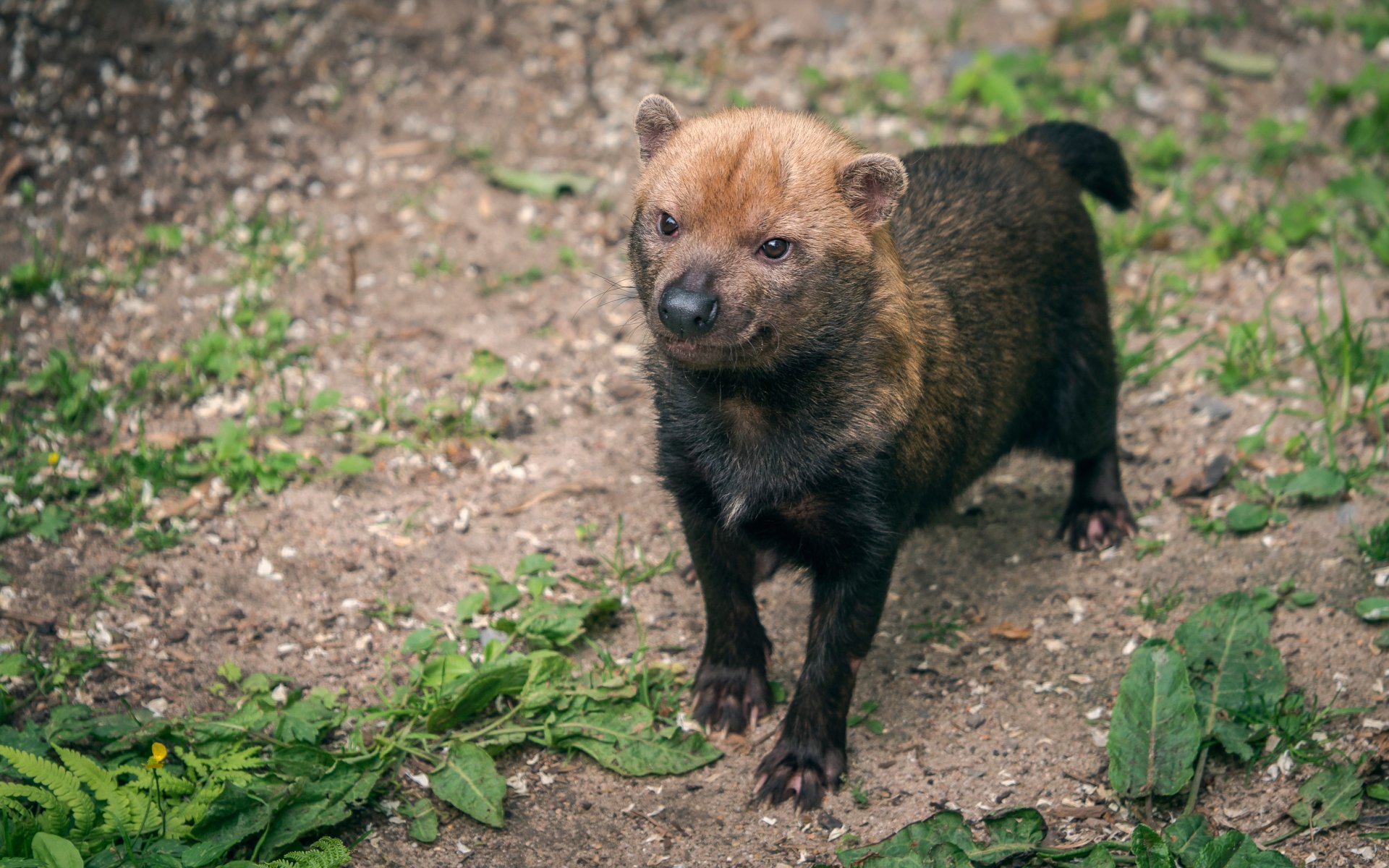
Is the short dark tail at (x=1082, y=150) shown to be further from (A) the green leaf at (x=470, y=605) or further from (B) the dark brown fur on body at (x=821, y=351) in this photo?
(A) the green leaf at (x=470, y=605)

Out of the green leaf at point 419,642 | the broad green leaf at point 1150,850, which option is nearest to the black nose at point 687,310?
the green leaf at point 419,642

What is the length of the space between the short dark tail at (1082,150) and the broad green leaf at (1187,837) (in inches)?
106

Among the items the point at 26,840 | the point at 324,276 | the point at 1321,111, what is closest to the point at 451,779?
the point at 26,840

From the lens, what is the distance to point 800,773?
4188 mm

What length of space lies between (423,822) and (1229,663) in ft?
9.15

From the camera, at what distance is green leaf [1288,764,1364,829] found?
3697 millimetres

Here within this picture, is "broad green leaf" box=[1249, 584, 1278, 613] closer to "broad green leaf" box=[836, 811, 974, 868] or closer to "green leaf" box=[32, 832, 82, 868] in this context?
"broad green leaf" box=[836, 811, 974, 868]

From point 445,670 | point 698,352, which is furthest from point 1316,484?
point 445,670

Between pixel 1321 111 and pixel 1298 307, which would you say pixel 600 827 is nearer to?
pixel 1298 307

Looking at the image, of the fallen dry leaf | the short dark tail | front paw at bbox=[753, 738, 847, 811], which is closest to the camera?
front paw at bbox=[753, 738, 847, 811]

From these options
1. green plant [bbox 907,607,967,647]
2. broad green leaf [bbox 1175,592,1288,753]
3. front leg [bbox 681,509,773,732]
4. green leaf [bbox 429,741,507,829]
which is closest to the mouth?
front leg [bbox 681,509,773,732]

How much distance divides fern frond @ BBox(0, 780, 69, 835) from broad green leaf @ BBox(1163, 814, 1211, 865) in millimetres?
3260

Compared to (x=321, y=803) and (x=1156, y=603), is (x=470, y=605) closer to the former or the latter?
(x=321, y=803)

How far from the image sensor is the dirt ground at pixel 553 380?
4.22m
